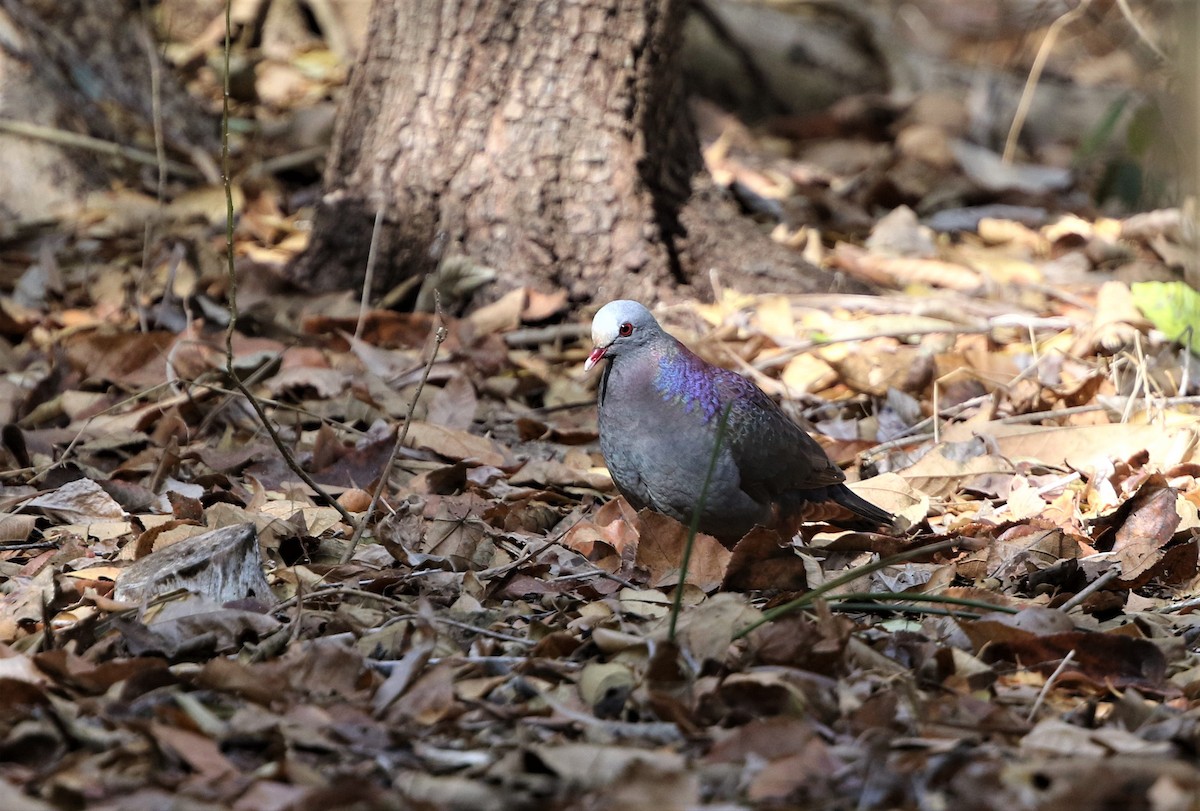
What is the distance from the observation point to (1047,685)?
2.48 m

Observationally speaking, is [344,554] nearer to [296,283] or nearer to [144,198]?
[296,283]

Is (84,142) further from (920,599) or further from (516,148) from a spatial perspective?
(920,599)

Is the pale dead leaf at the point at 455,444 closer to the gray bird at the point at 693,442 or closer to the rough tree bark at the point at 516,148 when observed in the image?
the gray bird at the point at 693,442

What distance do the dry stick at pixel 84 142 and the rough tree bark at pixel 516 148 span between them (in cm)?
109

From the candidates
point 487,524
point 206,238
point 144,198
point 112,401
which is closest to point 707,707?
point 487,524

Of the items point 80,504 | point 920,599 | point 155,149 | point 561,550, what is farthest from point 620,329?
point 155,149

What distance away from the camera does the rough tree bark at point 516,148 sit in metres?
4.86

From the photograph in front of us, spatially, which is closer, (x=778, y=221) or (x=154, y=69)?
(x=154, y=69)

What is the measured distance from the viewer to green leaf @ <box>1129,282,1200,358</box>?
4.39 meters

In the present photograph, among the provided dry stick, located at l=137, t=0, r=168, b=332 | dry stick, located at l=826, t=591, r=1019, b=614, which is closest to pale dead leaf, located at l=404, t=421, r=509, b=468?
dry stick, located at l=137, t=0, r=168, b=332

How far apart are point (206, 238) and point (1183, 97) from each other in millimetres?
4310

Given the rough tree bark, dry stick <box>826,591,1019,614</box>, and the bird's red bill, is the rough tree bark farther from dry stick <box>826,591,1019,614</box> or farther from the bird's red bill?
dry stick <box>826,591,1019,614</box>

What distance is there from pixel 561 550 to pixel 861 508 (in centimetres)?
87

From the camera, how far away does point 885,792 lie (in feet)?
6.74
